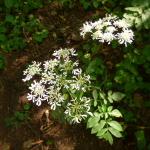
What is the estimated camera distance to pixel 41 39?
329 cm

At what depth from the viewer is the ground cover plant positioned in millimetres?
1915

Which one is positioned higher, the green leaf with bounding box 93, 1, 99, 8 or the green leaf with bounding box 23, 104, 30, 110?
the green leaf with bounding box 93, 1, 99, 8

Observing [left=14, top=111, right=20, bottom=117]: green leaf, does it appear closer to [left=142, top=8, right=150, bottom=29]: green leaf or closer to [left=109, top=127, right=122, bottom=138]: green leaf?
[left=109, top=127, right=122, bottom=138]: green leaf

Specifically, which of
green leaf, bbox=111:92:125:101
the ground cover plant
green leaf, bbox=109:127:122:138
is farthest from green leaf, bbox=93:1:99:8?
green leaf, bbox=109:127:122:138

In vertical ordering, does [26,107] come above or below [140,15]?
below

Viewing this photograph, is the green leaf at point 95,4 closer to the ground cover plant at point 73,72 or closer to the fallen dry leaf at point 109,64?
the ground cover plant at point 73,72

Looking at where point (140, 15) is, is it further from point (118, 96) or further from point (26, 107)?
point (26, 107)

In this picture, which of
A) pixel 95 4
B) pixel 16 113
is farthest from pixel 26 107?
pixel 95 4

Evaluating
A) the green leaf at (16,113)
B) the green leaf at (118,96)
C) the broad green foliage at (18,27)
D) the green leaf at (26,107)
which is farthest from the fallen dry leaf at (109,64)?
the green leaf at (16,113)

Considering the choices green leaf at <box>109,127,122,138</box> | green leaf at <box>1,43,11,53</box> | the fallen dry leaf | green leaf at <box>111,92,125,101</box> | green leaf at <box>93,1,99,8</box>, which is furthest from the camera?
green leaf at <box>1,43,11,53</box>

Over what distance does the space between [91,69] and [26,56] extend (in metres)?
2.15

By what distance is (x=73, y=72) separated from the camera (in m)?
1.86

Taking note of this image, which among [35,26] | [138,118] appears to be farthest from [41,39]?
[138,118]

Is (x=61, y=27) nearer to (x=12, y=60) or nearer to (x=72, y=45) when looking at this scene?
(x=72, y=45)
